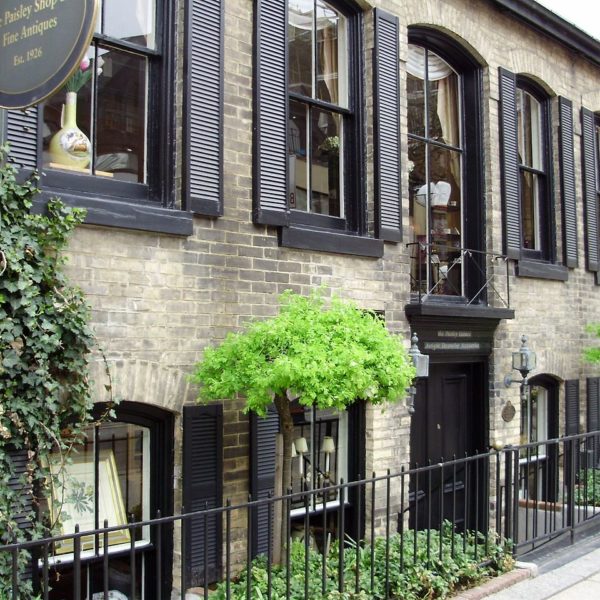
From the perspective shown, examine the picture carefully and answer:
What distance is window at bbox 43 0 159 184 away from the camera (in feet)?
18.9

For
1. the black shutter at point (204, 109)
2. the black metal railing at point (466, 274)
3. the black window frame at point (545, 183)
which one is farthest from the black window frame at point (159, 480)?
the black window frame at point (545, 183)

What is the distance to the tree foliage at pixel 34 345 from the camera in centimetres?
496

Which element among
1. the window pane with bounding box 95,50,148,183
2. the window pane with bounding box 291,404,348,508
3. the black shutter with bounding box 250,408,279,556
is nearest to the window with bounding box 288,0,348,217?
the window pane with bounding box 95,50,148,183

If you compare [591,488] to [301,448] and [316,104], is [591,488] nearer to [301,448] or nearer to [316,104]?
[301,448]

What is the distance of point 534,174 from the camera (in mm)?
10648

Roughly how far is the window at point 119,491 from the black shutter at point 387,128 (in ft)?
9.90

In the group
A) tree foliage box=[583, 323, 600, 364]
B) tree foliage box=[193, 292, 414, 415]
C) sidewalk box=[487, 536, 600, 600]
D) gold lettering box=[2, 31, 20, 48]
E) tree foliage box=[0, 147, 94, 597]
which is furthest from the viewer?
tree foliage box=[583, 323, 600, 364]

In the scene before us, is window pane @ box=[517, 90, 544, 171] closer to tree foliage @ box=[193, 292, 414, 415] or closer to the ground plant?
the ground plant

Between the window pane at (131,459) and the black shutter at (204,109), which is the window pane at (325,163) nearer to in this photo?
the black shutter at (204,109)

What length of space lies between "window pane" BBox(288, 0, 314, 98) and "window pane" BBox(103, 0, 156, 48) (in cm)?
142

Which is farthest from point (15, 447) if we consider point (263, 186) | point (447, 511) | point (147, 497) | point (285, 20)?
point (447, 511)

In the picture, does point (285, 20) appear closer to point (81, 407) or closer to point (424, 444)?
point (81, 407)

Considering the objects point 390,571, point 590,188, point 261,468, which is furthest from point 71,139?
point 590,188

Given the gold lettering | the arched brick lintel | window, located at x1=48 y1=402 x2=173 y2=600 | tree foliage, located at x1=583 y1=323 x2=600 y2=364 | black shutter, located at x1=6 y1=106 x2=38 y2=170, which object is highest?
the gold lettering
